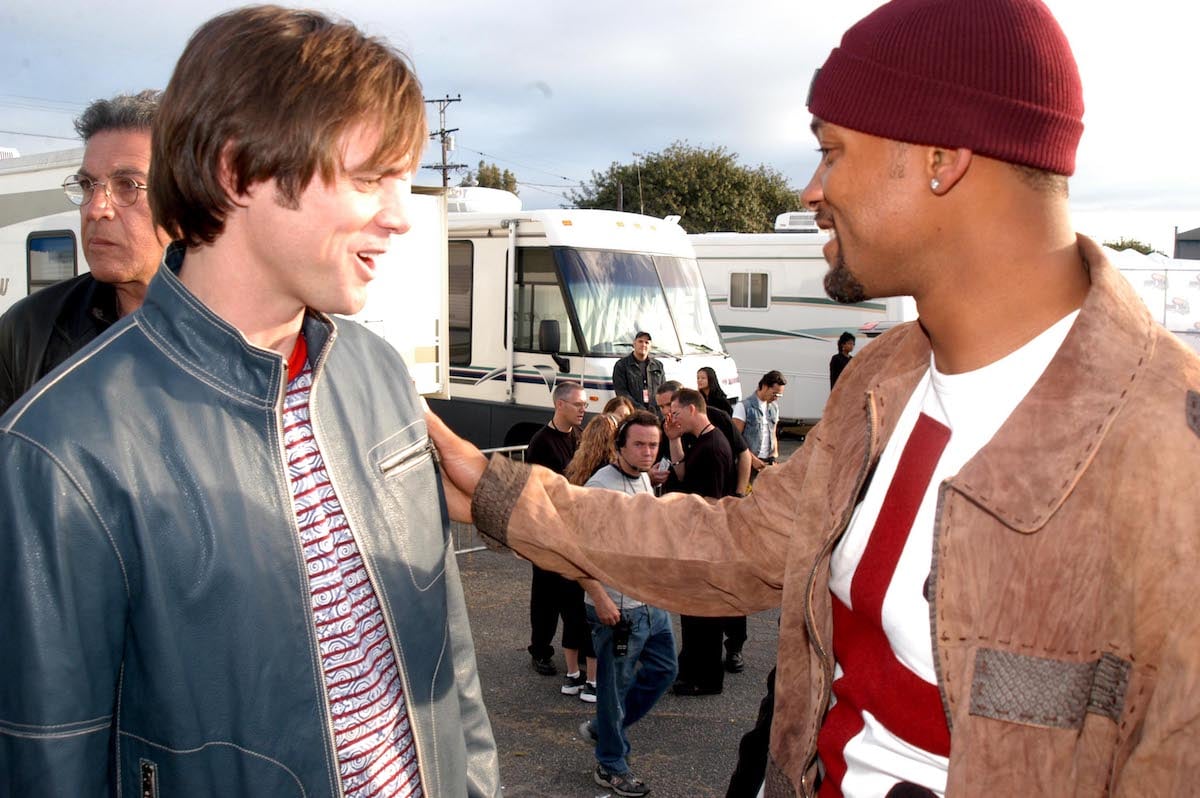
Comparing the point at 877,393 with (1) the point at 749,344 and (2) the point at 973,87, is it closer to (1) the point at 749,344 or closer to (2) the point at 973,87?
(2) the point at 973,87

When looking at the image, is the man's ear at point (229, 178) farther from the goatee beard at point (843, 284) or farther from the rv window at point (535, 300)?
the rv window at point (535, 300)

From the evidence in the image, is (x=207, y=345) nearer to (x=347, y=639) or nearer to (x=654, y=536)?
(x=347, y=639)

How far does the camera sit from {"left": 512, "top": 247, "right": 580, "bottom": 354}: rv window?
11.2 metres

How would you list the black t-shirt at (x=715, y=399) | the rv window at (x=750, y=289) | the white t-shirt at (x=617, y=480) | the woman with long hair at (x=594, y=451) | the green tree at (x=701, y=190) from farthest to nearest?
the green tree at (x=701, y=190)
the rv window at (x=750, y=289)
the black t-shirt at (x=715, y=399)
the woman with long hair at (x=594, y=451)
the white t-shirt at (x=617, y=480)

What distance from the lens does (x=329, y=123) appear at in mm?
1484

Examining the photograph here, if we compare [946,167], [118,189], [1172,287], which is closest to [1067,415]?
[946,167]

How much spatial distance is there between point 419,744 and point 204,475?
62cm

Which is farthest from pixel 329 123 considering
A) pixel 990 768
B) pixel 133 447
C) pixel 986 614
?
pixel 990 768

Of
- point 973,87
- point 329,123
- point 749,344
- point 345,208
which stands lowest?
point 749,344

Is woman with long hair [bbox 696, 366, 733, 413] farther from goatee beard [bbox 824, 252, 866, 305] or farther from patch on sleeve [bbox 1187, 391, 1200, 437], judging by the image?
patch on sleeve [bbox 1187, 391, 1200, 437]

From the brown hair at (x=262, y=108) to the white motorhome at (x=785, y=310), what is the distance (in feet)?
51.2

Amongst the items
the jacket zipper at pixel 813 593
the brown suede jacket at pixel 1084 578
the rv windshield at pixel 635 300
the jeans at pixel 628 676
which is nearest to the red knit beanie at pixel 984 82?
the brown suede jacket at pixel 1084 578

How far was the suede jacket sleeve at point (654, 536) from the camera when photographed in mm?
2125

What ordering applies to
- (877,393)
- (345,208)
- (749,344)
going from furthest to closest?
1. (749,344)
2. (877,393)
3. (345,208)
